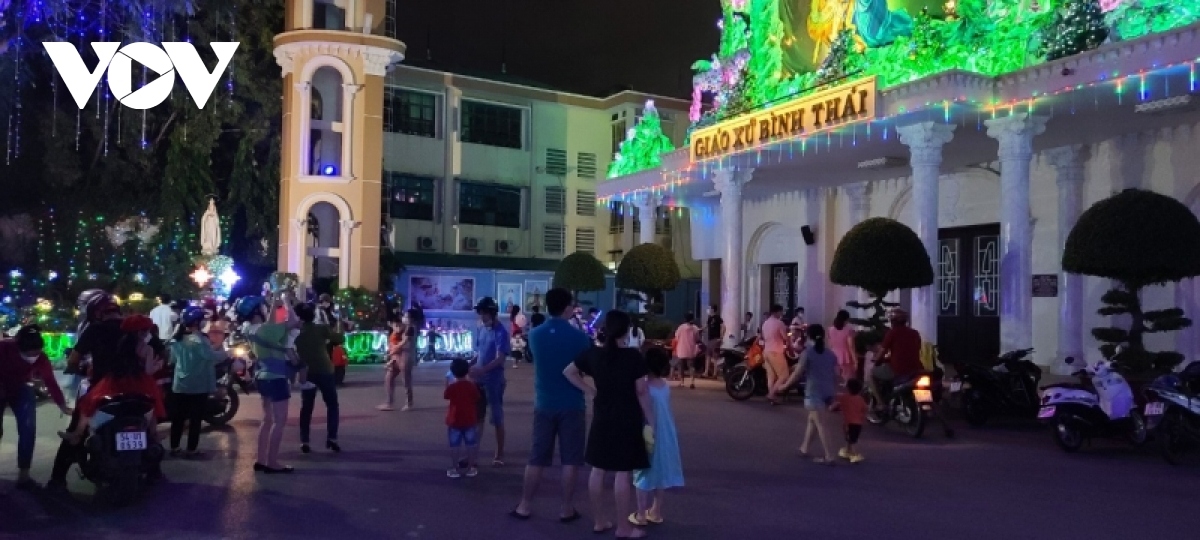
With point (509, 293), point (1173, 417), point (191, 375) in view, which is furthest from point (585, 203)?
point (1173, 417)

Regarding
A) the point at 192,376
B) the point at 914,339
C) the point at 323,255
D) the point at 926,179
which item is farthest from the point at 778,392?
the point at 323,255

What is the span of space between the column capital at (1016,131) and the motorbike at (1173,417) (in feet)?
20.7

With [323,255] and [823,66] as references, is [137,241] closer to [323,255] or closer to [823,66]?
[323,255]

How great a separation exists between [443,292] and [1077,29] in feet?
66.4

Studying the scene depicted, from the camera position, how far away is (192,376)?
970 cm

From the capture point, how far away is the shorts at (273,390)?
8805 millimetres

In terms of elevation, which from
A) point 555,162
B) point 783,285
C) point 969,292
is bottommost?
point 969,292

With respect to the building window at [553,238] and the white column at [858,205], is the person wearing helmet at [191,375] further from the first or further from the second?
the building window at [553,238]

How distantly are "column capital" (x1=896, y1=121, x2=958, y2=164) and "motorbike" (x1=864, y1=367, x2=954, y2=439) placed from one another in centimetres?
536

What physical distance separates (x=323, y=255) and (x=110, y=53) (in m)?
15.3

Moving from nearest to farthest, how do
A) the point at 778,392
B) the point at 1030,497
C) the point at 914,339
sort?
the point at 1030,497, the point at 914,339, the point at 778,392

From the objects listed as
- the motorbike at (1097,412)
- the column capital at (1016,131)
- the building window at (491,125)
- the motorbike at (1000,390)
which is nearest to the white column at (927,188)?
the column capital at (1016,131)
